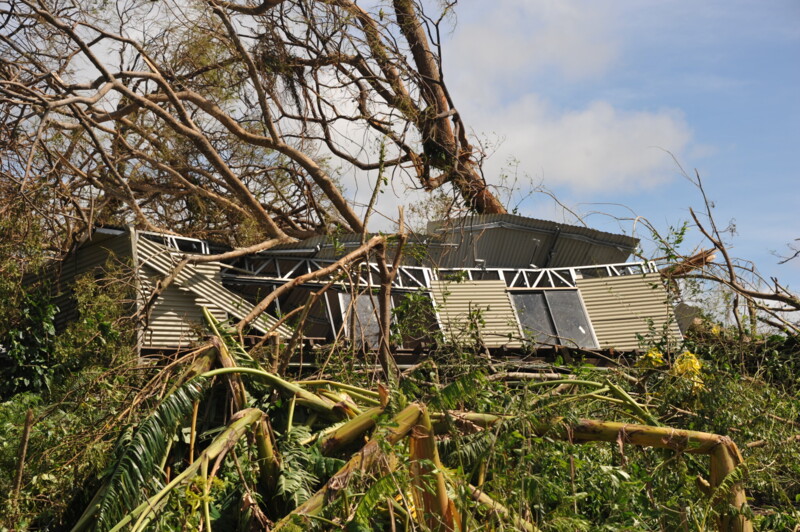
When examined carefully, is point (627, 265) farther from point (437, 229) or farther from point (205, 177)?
point (205, 177)

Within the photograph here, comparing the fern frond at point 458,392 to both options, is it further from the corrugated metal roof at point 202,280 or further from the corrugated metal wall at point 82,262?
the corrugated metal wall at point 82,262

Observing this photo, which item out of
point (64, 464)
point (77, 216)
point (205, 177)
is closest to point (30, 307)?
point (77, 216)

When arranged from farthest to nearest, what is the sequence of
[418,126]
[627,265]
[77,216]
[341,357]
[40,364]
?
[627,265] < [418,126] < [77,216] < [40,364] < [341,357]

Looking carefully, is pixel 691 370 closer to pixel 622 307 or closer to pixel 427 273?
pixel 427 273

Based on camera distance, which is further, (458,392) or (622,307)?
(622,307)

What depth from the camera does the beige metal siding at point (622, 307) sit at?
519 inches

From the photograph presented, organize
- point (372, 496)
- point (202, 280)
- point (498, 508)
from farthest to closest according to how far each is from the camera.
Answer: point (202, 280) → point (498, 508) → point (372, 496)

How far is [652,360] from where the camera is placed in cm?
926

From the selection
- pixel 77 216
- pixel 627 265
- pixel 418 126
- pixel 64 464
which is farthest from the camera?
pixel 627 265

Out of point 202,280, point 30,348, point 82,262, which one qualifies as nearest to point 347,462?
point 202,280

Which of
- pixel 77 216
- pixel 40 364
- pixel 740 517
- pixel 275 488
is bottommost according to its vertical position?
pixel 740 517

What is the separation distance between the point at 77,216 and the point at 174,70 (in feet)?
10.7

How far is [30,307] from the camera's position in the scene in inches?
402

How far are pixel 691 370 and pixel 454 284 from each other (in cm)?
576
